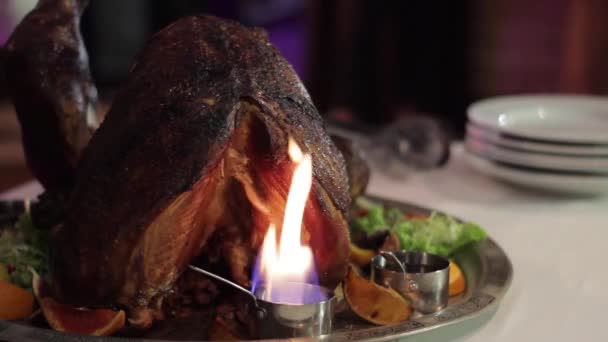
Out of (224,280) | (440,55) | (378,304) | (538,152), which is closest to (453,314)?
(378,304)

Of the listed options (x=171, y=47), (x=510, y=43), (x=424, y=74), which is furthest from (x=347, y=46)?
(x=171, y=47)

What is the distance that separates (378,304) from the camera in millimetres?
1191

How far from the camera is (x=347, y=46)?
5.09m

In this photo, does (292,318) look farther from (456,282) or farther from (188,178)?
(456,282)

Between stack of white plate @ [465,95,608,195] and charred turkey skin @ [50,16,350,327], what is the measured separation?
1.02m

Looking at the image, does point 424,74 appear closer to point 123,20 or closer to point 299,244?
point 123,20

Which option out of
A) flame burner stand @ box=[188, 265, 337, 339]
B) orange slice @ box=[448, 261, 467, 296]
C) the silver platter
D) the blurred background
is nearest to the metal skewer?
flame burner stand @ box=[188, 265, 337, 339]

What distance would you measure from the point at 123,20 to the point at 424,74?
265 centimetres

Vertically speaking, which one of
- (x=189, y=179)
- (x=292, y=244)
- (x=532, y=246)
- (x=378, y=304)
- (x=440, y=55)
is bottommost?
(x=440, y=55)

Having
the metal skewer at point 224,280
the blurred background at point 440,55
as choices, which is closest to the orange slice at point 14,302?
the metal skewer at point 224,280

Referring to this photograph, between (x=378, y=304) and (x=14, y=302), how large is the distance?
0.55 m

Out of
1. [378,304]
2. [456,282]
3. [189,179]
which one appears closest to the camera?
[189,179]

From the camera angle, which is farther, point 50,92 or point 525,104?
point 525,104

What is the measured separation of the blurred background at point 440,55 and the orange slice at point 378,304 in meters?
3.21
